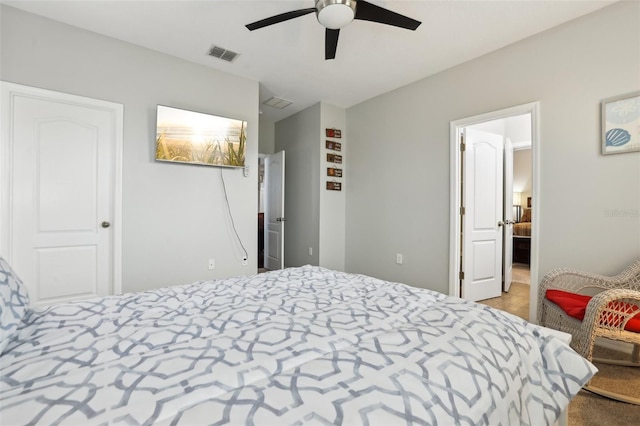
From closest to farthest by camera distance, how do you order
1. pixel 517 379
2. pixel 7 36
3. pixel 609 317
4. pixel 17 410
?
pixel 17 410 < pixel 517 379 < pixel 609 317 < pixel 7 36

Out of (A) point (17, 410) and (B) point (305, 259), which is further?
(B) point (305, 259)

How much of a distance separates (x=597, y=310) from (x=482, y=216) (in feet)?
6.17

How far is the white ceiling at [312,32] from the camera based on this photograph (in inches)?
89.3

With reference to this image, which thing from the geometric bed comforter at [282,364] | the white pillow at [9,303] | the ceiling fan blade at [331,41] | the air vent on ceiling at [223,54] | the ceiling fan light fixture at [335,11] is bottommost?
the geometric bed comforter at [282,364]

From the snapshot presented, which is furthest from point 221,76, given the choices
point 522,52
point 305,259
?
point 522,52

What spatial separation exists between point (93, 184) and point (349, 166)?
3.11 metres

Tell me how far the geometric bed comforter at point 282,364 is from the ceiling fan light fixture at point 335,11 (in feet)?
5.99

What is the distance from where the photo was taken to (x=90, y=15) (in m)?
2.41

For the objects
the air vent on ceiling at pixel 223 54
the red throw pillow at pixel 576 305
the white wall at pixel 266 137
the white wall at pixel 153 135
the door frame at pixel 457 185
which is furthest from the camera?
the white wall at pixel 266 137

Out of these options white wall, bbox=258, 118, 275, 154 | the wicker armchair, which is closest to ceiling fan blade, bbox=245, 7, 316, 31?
the wicker armchair

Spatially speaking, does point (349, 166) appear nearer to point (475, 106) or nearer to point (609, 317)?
point (475, 106)

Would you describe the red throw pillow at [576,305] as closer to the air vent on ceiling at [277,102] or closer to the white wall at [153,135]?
the white wall at [153,135]

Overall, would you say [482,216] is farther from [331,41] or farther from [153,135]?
[153,135]

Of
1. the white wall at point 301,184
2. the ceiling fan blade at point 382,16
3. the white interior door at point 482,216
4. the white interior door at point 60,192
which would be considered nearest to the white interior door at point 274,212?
the white wall at point 301,184
